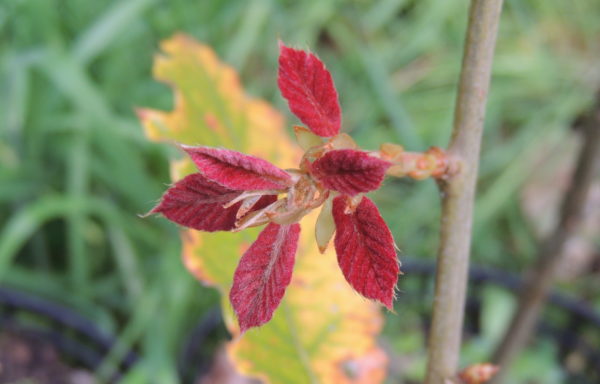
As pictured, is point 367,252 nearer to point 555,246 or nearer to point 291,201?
point 291,201

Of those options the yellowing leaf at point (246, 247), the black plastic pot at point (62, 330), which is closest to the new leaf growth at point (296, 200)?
the yellowing leaf at point (246, 247)

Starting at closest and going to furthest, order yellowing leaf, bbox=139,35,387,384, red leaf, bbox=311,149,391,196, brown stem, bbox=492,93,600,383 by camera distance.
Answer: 1. red leaf, bbox=311,149,391,196
2. yellowing leaf, bbox=139,35,387,384
3. brown stem, bbox=492,93,600,383

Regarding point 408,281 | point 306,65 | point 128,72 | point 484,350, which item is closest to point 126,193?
point 128,72

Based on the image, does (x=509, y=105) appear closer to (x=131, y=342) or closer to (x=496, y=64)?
(x=496, y=64)

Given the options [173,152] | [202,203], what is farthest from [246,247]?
[173,152]

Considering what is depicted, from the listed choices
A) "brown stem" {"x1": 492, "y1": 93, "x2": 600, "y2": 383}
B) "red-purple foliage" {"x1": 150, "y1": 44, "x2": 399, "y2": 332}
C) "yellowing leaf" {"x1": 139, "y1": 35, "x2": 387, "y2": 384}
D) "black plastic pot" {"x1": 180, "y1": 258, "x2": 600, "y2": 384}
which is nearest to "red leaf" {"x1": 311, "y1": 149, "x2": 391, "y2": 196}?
"red-purple foliage" {"x1": 150, "y1": 44, "x2": 399, "y2": 332}

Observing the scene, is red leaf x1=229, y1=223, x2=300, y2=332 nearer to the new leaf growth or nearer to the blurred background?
the new leaf growth
